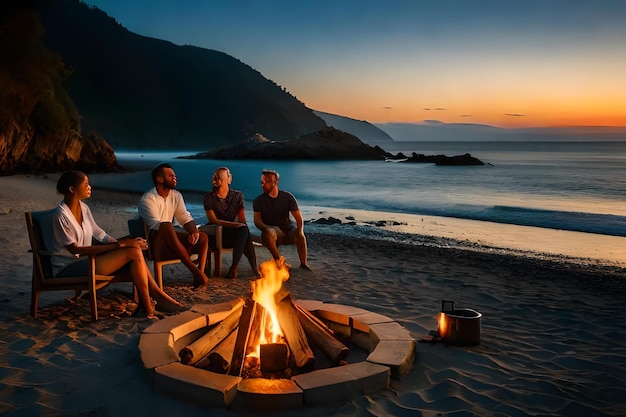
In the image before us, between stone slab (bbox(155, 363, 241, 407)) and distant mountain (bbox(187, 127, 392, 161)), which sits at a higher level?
distant mountain (bbox(187, 127, 392, 161))

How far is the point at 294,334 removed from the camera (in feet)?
14.1

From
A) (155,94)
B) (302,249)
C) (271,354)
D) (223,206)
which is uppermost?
(155,94)

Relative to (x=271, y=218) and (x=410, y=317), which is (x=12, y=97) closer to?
(x=271, y=218)

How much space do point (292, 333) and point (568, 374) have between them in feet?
7.29

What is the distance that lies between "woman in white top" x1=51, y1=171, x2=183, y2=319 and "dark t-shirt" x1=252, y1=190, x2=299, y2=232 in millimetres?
2683

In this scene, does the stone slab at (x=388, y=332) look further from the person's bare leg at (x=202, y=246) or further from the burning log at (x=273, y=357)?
the person's bare leg at (x=202, y=246)

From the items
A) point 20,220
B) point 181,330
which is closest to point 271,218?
point 181,330

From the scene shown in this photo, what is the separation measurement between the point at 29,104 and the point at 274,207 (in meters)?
27.5

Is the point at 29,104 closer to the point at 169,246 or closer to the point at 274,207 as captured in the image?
the point at 274,207

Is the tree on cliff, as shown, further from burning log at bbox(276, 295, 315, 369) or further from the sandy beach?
burning log at bbox(276, 295, 315, 369)

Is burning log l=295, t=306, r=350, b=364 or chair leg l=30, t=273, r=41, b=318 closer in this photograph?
burning log l=295, t=306, r=350, b=364

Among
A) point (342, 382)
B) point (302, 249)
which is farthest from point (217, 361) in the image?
point (302, 249)

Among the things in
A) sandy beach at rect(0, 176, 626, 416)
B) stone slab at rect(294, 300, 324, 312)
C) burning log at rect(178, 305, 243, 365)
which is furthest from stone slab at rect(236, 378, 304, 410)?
stone slab at rect(294, 300, 324, 312)

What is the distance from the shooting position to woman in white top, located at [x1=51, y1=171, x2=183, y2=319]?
4.86 metres
